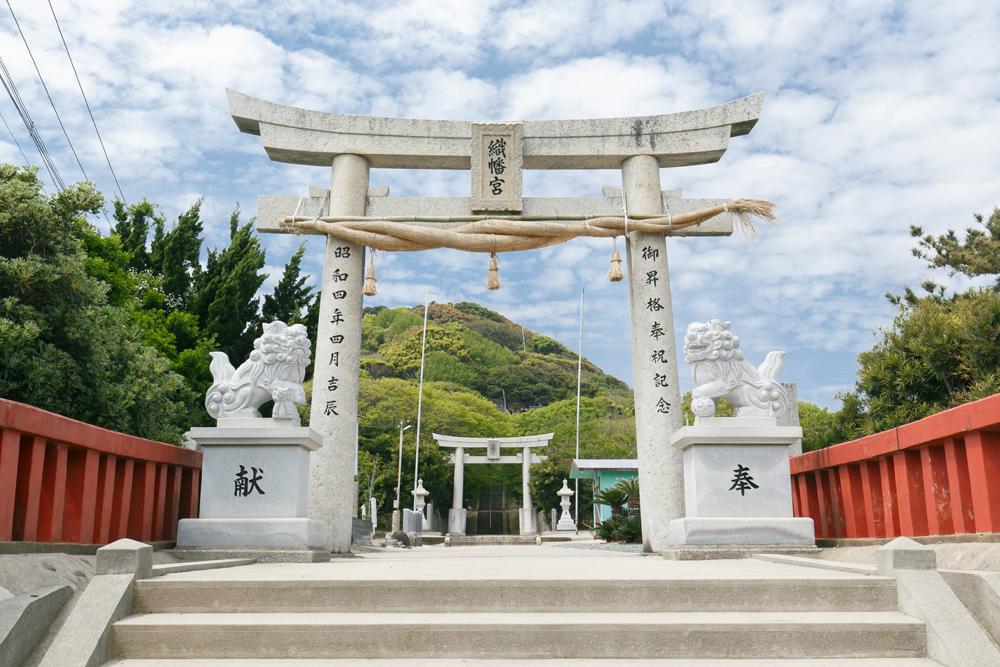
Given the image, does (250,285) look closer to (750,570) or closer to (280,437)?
(280,437)

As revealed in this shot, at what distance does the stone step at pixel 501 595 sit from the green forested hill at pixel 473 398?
2121cm

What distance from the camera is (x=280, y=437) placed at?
662 cm

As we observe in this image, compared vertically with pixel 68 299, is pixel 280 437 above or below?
below

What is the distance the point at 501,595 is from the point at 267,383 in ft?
12.4

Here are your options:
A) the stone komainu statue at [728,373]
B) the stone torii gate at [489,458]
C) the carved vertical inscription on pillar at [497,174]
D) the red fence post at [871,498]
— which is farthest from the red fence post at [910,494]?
the stone torii gate at [489,458]

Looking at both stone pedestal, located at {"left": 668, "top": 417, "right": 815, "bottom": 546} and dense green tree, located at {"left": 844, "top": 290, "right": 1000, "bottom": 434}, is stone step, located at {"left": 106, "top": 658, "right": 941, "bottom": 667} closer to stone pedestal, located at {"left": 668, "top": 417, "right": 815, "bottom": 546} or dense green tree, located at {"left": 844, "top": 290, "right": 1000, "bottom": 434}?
stone pedestal, located at {"left": 668, "top": 417, "right": 815, "bottom": 546}

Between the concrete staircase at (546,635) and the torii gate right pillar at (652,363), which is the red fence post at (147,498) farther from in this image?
the torii gate right pillar at (652,363)

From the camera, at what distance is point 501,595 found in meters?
3.78

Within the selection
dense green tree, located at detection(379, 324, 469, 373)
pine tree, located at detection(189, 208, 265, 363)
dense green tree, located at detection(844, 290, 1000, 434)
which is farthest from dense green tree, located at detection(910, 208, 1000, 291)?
dense green tree, located at detection(379, 324, 469, 373)

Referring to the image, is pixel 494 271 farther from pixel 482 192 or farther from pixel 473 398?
pixel 473 398

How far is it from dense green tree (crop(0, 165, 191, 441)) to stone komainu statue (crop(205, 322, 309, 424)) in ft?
6.74

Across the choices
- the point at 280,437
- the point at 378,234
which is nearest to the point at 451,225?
the point at 378,234

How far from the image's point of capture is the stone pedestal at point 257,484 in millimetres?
6414

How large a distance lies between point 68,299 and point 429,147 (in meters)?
4.21
